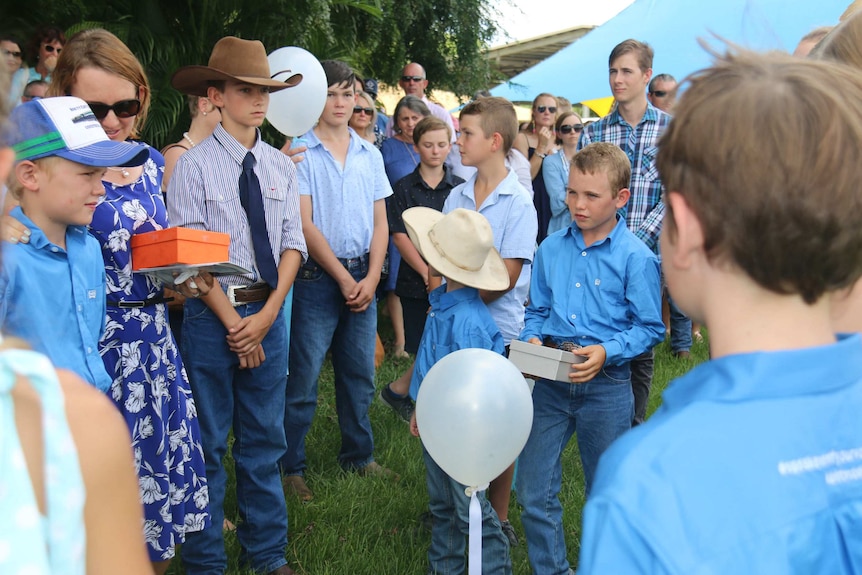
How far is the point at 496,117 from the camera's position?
4.06 m

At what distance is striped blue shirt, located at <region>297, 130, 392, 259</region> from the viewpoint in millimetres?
4410

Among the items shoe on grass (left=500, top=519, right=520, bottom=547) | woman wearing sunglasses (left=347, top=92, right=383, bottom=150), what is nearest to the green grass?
shoe on grass (left=500, top=519, right=520, bottom=547)

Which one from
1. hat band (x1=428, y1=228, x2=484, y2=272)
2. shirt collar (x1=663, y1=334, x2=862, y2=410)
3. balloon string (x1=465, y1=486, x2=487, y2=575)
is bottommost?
balloon string (x1=465, y1=486, x2=487, y2=575)

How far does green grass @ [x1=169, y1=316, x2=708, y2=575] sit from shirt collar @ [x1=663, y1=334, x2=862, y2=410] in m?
2.69

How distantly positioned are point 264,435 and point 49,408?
2660mm

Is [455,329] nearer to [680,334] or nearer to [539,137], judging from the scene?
[680,334]

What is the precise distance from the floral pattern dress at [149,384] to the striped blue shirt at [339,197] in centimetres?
137

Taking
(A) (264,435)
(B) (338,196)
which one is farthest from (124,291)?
(B) (338,196)

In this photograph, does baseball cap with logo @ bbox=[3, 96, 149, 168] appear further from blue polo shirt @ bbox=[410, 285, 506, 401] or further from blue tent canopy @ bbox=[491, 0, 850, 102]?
blue tent canopy @ bbox=[491, 0, 850, 102]

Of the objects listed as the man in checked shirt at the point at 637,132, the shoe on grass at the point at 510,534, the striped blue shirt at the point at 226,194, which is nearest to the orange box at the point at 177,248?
the striped blue shirt at the point at 226,194

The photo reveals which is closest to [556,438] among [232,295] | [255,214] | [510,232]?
[510,232]

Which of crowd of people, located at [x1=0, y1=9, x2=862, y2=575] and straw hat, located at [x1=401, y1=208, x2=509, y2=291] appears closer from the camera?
crowd of people, located at [x1=0, y1=9, x2=862, y2=575]

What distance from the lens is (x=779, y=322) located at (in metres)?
1.17

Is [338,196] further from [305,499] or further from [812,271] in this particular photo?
[812,271]
